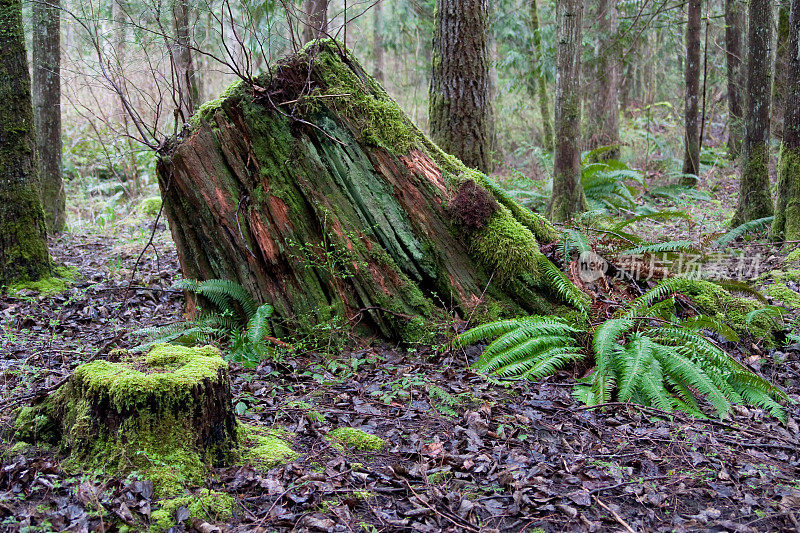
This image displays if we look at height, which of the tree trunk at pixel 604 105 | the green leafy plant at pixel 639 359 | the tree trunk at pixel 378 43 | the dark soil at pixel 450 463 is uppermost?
the tree trunk at pixel 378 43

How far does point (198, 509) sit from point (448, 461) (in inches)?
52.2

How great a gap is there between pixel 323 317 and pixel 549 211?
212 inches

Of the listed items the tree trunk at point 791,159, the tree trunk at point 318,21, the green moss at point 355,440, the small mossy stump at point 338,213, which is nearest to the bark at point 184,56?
the small mossy stump at point 338,213

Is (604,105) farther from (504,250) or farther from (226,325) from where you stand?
(226,325)

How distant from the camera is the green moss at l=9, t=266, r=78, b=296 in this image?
20.5 feet

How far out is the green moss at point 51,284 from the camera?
20.5 feet

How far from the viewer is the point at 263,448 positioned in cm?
294

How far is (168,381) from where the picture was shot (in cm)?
261

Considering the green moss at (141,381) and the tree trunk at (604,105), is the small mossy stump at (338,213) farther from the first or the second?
the tree trunk at (604,105)

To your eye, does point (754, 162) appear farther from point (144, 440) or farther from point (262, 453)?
point (144, 440)

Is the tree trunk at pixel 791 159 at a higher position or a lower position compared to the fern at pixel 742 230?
higher

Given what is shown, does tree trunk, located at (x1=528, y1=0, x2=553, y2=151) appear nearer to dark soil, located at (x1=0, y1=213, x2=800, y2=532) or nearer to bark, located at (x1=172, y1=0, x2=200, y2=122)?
bark, located at (x1=172, y1=0, x2=200, y2=122)

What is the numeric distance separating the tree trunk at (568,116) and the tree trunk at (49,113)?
8.17 metres

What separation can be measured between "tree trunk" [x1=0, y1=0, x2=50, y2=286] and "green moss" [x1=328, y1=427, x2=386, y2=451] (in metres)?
5.29
